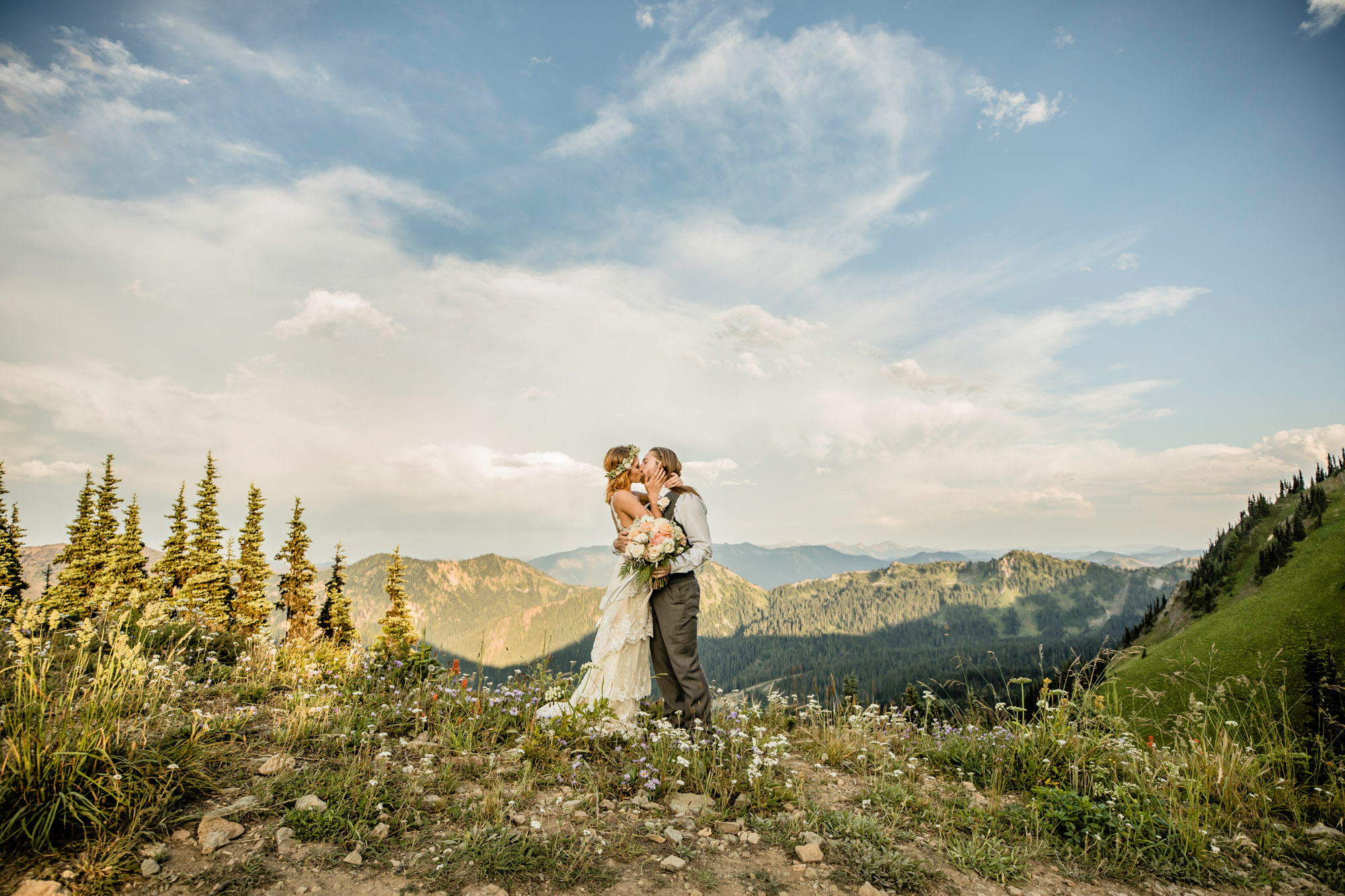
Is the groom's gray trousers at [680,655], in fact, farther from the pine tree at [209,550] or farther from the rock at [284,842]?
the pine tree at [209,550]

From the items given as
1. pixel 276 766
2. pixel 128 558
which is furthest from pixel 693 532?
pixel 128 558

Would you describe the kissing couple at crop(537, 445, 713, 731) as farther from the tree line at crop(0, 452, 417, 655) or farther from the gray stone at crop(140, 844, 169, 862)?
the tree line at crop(0, 452, 417, 655)

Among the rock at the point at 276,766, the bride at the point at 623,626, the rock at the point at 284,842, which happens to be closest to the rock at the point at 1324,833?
the bride at the point at 623,626

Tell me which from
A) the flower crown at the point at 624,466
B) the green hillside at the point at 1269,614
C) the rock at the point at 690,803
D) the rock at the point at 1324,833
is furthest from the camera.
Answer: the green hillside at the point at 1269,614

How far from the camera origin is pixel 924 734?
797cm

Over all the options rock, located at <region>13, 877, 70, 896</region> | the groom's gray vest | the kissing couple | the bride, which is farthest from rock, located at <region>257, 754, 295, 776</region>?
the groom's gray vest

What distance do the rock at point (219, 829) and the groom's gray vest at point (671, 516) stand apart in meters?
4.79

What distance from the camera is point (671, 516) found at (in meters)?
7.86

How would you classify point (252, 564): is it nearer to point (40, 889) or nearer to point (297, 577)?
point (297, 577)

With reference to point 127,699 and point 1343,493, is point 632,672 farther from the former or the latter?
point 1343,493

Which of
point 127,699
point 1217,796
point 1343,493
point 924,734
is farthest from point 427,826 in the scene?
point 1343,493

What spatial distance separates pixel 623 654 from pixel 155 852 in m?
4.85

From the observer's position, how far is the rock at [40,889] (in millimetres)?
3180

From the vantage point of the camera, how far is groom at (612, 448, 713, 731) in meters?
7.25
